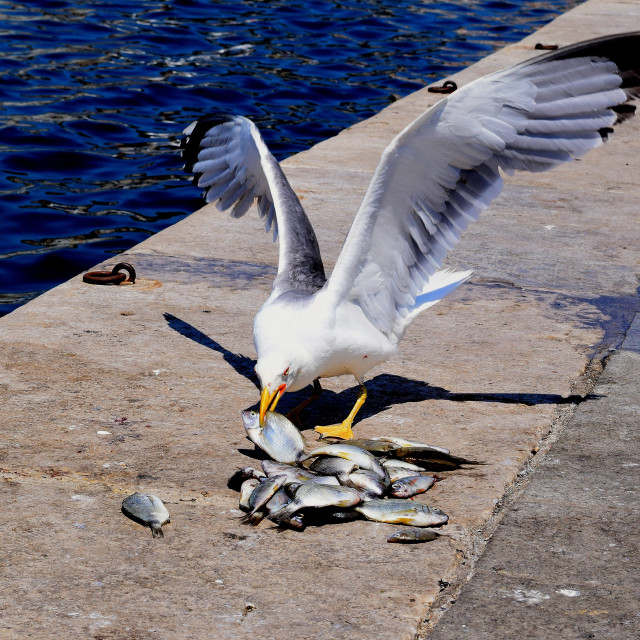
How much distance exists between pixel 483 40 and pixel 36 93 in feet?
25.0

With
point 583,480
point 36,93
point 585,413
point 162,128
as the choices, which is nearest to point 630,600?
point 583,480

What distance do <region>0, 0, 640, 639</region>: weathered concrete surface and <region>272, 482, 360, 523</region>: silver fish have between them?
0.26 feet

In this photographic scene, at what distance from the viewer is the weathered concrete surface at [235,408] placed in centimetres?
340

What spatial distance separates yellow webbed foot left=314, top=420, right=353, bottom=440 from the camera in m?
4.72

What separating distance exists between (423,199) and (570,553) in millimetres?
1830

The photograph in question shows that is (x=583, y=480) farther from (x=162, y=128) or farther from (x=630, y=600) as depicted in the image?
(x=162, y=128)

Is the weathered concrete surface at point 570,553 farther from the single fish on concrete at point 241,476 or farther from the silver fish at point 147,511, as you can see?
the silver fish at point 147,511

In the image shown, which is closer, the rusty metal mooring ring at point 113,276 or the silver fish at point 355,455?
the silver fish at point 355,455

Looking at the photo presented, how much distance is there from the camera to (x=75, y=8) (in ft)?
56.2

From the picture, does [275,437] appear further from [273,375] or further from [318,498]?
[318,498]

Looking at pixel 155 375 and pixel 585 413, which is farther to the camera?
pixel 155 375

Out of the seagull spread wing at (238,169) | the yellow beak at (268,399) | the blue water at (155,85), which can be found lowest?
the blue water at (155,85)

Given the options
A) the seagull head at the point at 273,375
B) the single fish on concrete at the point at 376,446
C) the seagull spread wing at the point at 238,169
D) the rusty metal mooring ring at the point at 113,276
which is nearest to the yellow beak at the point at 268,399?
the seagull head at the point at 273,375

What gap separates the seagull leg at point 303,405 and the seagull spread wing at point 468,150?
1.40 ft
